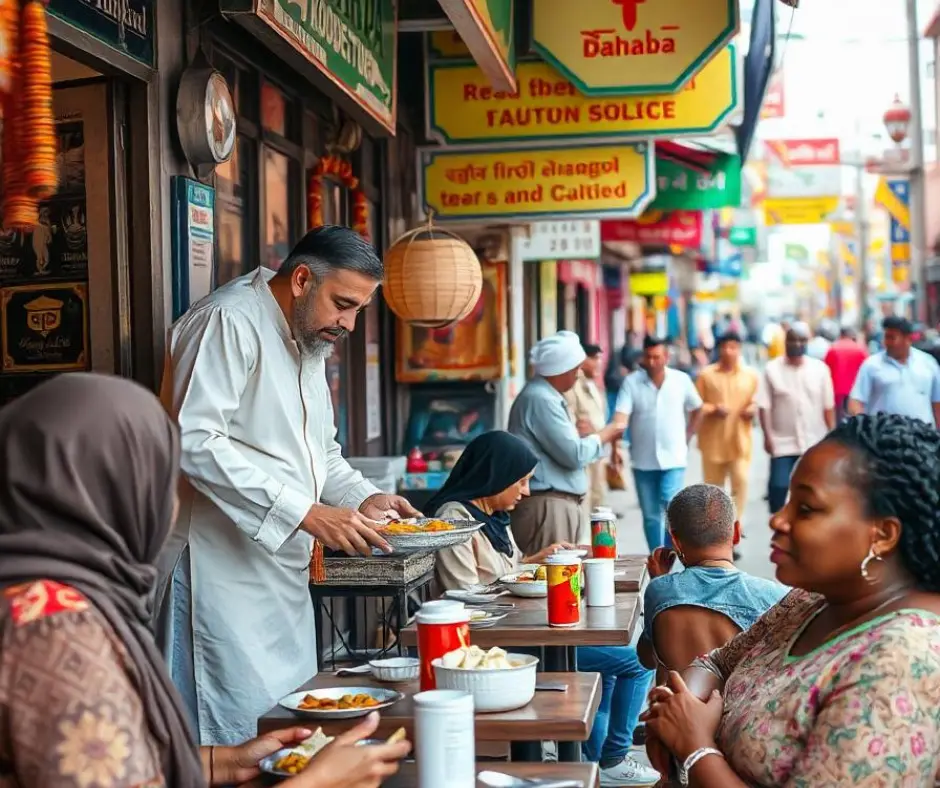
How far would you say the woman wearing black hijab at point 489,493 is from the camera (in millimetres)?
5547

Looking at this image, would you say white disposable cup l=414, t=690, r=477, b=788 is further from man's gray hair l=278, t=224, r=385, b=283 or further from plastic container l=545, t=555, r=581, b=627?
man's gray hair l=278, t=224, r=385, b=283

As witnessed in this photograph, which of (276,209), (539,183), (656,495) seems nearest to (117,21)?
(276,209)

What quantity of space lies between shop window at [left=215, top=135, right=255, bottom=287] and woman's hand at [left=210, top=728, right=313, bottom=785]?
3144 mm

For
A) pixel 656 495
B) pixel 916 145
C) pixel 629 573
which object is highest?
pixel 916 145

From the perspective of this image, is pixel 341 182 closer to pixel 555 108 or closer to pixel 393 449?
pixel 555 108

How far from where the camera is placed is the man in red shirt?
15117mm

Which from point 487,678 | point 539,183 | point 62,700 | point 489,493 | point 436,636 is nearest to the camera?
point 62,700

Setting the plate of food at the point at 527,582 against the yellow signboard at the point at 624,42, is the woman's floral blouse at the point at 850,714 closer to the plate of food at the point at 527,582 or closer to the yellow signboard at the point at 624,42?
the plate of food at the point at 527,582

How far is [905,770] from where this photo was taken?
93.4 inches

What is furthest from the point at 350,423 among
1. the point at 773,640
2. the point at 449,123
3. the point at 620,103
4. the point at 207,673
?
the point at 773,640

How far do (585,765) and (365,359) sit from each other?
6128mm

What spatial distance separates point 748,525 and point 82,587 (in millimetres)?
11762

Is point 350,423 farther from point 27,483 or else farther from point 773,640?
point 27,483

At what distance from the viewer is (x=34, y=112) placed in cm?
276
